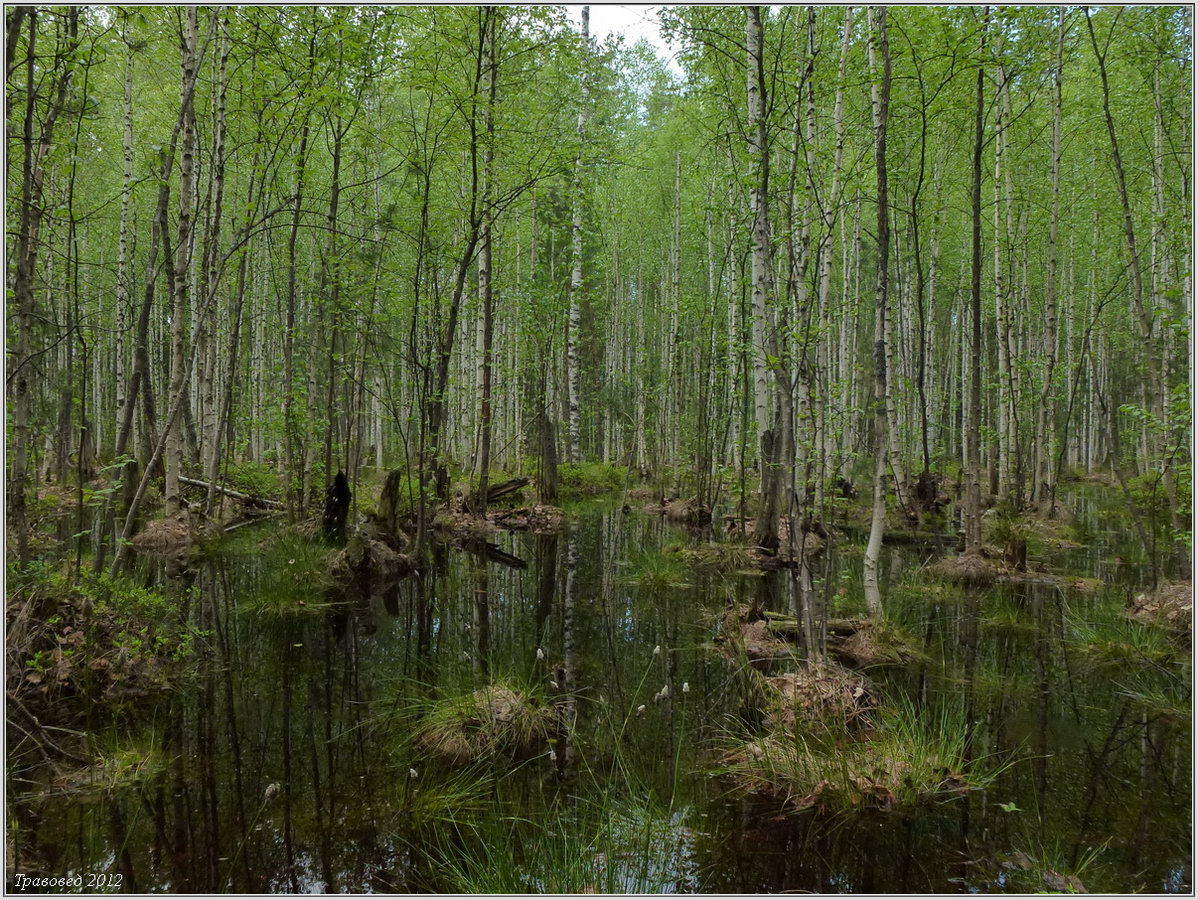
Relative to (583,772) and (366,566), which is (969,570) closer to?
(583,772)

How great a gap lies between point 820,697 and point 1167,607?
4.90 metres

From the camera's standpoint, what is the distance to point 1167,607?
6.32 meters

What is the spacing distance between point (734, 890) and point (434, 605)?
16.5 feet

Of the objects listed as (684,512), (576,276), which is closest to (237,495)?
(576,276)

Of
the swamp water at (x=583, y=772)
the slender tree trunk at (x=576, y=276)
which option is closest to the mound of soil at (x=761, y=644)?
the swamp water at (x=583, y=772)

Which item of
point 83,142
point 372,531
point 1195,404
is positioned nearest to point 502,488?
point 372,531

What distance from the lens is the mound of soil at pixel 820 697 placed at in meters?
3.95

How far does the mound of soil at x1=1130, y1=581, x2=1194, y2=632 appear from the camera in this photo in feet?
20.0

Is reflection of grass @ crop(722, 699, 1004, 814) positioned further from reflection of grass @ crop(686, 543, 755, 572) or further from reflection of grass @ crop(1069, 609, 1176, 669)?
reflection of grass @ crop(686, 543, 755, 572)

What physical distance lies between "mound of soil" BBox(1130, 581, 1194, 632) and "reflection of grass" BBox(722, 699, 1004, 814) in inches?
163

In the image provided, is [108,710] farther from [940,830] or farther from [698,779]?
[940,830]

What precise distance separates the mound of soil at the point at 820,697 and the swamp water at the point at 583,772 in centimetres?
29

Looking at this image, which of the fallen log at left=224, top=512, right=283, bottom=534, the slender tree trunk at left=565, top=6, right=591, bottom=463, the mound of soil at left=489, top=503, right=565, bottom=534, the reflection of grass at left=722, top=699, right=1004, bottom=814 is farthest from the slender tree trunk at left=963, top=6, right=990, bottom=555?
the fallen log at left=224, top=512, right=283, bottom=534

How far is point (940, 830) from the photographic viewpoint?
3045 mm
